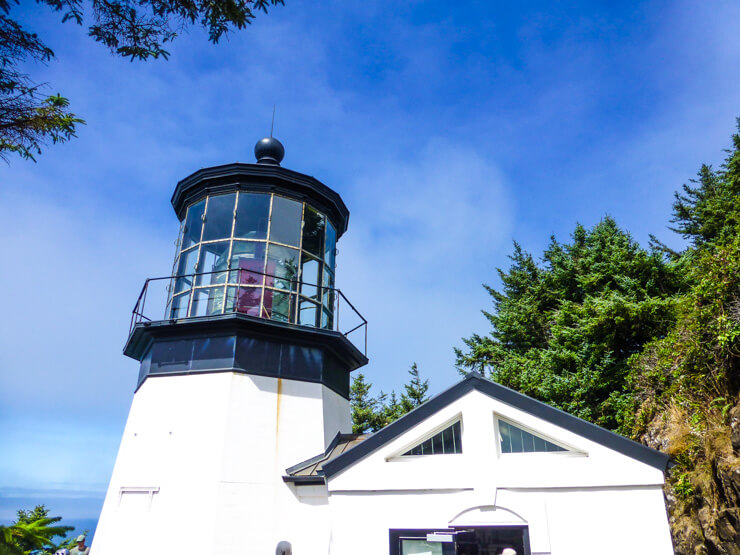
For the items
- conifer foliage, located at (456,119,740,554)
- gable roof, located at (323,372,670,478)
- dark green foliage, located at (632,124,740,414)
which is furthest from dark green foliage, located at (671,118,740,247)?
gable roof, located at (323,372,670,478)

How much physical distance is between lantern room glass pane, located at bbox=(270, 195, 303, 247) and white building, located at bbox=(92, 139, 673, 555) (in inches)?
1.8

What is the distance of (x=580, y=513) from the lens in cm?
682

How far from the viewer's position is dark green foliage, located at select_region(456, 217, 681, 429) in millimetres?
16328

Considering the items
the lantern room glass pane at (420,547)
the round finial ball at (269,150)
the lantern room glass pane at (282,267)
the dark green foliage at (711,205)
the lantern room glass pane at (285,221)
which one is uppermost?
the dark green foliage at (711,205)

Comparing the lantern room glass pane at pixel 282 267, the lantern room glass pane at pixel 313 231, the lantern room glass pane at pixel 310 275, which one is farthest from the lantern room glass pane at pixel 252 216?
the lantern room glass pane at pixel 310 275

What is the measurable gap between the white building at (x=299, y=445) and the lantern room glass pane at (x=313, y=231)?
4 centimetres

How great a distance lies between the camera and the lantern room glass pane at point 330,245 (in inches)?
445

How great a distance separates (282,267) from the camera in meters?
10.2

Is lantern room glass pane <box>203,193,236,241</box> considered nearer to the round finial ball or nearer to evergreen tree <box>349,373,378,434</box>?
the round finial ball

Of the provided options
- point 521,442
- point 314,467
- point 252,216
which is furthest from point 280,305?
point 521,442

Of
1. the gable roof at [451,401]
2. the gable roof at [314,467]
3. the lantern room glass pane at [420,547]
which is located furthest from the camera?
the gable roof at [314,467]

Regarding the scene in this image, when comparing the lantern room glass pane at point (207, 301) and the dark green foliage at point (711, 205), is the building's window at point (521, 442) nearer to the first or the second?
the lantern room glass pane at point (207, 301)

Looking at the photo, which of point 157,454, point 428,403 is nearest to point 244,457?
point 157,454

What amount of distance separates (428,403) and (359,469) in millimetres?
1495
